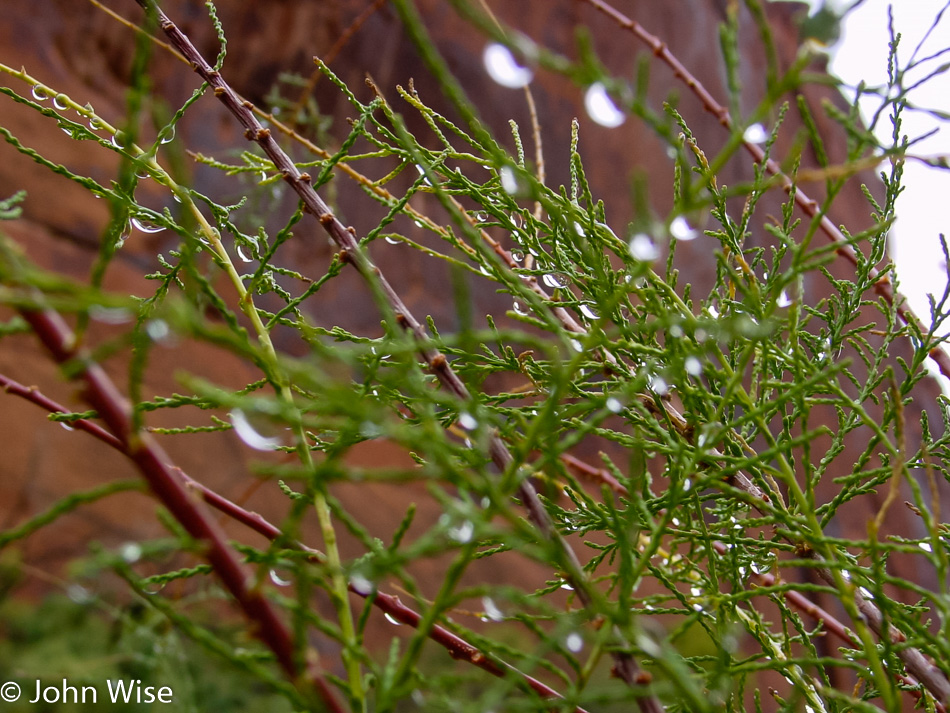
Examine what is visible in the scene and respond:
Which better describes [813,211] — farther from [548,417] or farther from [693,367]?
[548,417]

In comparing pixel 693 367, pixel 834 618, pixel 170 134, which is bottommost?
pixel 834 618

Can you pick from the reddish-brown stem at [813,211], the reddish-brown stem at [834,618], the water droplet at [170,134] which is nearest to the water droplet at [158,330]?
the water droplet at [170,134]

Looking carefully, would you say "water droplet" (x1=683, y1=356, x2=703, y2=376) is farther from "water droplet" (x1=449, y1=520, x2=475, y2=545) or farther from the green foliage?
"water droplet" (x1=449, y1=520, x2=475, y2=545)

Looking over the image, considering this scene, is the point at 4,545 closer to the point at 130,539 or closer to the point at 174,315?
the point at 174,315

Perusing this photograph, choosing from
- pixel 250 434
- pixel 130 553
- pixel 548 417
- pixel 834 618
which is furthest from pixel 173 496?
pixel 834 618

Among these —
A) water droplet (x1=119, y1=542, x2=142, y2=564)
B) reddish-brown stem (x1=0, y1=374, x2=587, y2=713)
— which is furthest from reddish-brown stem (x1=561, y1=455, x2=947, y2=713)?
water droplet (x1=119, y1=542, x2=142, y2=564)

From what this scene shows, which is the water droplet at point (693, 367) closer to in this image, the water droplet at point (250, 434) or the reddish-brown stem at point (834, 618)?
the reddish-brown stem at point (834, 618)

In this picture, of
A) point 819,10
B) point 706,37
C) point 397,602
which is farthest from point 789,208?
point 706,37
